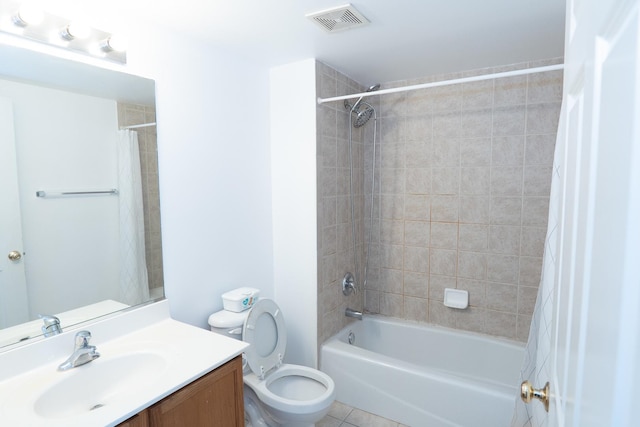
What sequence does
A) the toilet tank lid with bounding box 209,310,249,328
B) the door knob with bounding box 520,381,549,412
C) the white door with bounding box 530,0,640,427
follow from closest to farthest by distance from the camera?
the white door with bounding box 530,0,640,427 → the door knob with bounding box 520,381,549,412 → the toilet tank lid with bounding box 209,310,249,328

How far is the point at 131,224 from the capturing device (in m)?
1.76

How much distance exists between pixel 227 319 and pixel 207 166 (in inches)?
35.4

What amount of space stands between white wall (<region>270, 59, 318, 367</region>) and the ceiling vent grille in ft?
1.76

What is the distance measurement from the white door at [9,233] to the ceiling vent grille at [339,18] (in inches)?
53.4

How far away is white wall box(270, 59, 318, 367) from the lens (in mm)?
2441

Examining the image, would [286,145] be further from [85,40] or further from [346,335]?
[346,335]

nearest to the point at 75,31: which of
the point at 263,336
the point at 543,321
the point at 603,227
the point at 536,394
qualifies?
the point at 263,336

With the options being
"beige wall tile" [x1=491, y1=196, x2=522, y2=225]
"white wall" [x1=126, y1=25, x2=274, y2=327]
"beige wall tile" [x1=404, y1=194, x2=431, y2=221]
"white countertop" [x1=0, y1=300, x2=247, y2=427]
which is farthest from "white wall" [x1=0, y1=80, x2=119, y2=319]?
"beige wall tile" [x1=491, y1=196, x2=522, y2=225]

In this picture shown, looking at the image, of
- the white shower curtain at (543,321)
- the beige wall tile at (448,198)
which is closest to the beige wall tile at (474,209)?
the beige wall tile at (448,198)

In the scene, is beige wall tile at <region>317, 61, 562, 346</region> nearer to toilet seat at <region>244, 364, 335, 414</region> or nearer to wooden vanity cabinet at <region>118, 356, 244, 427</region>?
toilet seat at <region>244, 364, 335, 414</region>

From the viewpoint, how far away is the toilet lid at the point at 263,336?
79.7 inches

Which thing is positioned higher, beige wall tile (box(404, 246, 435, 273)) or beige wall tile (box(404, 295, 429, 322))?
beige wall tile (box(404, 246, 435, 273))

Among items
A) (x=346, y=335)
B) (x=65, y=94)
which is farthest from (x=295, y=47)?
(x=346, y=335)

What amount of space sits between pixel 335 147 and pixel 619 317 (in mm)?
2370
